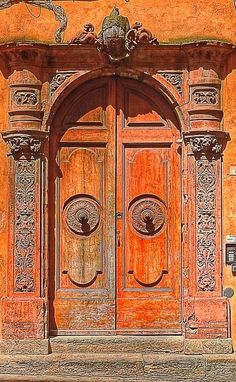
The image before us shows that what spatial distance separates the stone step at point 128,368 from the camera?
9.77 m

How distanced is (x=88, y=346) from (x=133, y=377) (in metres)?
0.61

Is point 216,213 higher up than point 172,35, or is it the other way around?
point 172,35

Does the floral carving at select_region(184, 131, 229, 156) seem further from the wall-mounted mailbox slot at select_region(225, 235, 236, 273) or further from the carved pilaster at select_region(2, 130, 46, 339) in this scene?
the carved pilaster at select_region(2, 130, 46, 339)

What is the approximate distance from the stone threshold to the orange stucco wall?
2.08 ft

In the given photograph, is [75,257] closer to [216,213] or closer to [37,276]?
[37,276]

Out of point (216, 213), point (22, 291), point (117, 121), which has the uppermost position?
point (117, 121)

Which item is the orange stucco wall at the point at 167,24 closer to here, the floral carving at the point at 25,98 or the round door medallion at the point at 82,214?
the floral carving at the point at 25,98

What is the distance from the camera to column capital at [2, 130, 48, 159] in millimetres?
9992

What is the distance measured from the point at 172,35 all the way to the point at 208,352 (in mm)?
3438

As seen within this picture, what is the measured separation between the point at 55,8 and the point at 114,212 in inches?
91.5

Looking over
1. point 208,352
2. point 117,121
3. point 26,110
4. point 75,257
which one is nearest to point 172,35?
point 117,121

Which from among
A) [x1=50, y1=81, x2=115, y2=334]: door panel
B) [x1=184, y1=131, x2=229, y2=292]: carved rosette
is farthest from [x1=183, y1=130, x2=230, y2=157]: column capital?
[x1=50, y1=81, x2=115, y2=334]: door panel

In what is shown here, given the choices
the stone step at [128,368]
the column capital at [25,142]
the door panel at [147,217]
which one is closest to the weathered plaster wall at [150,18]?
the door panel at [147,217]

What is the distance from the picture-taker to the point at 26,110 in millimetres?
10039
